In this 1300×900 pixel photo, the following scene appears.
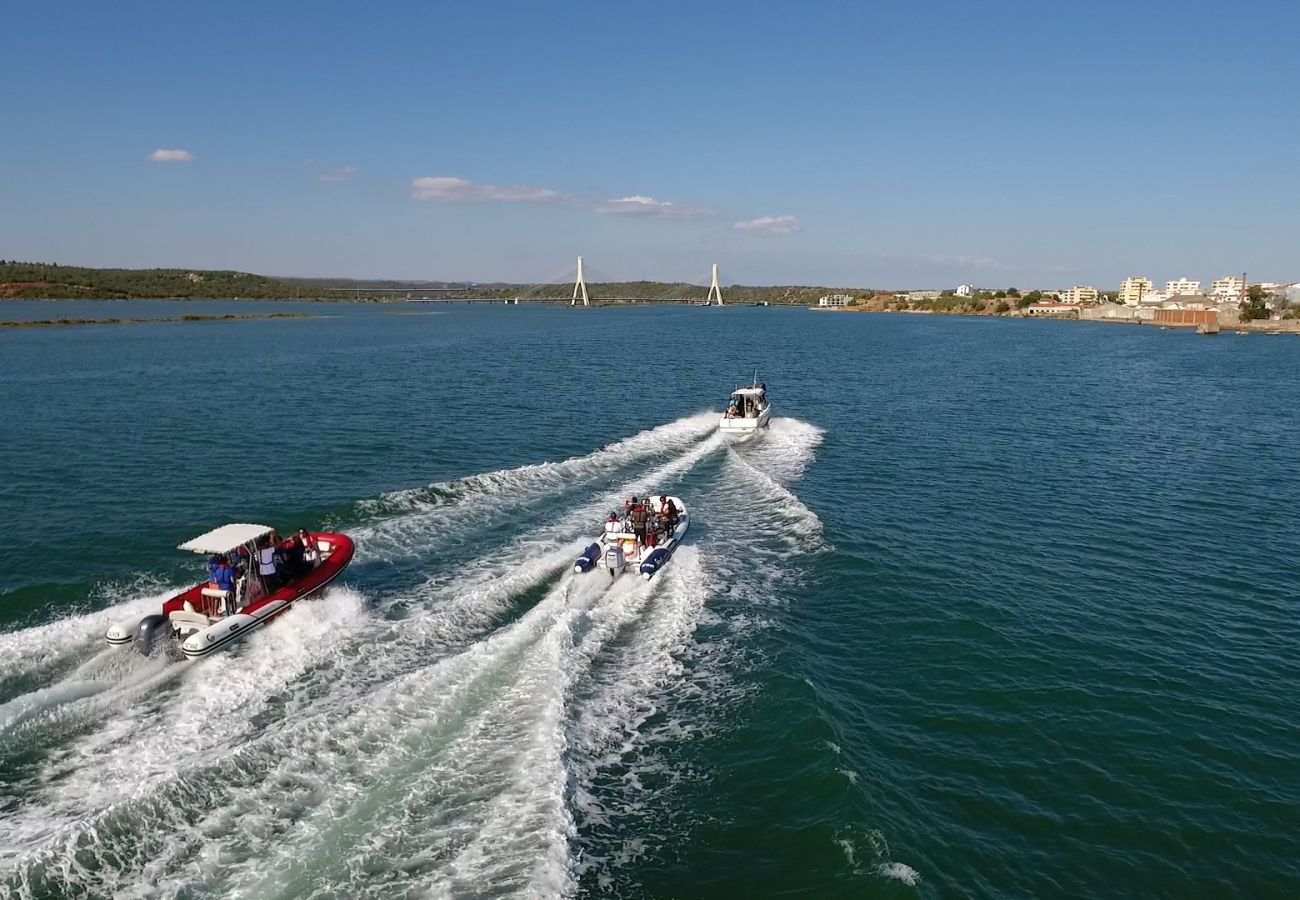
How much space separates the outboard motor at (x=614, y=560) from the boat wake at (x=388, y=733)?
681mm

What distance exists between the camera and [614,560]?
997 inches

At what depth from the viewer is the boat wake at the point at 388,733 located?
12945 mm

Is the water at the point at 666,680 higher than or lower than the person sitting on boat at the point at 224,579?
lower

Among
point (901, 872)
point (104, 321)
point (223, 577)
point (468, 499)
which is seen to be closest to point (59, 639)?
point (223, 577)

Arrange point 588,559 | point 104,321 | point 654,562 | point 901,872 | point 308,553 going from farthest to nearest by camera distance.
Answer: point 104,321 < point 654,562 < point 588,559 < point 308,553 < point 901,872

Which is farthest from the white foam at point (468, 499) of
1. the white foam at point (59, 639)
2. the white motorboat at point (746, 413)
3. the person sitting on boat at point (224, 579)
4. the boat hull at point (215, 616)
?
the white foam at point (59, 639)

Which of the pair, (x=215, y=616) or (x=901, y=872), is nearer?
(x=901, y=872)

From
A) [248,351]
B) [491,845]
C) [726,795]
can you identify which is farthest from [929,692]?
[248,351]

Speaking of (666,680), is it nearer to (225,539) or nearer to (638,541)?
(638,541)

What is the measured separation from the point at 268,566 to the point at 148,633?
3527 mm

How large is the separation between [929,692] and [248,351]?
304 ft

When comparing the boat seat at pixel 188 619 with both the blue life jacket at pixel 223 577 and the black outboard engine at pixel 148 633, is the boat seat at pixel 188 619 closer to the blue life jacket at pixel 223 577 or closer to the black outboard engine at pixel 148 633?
the black outboard engine at pixel 148 633

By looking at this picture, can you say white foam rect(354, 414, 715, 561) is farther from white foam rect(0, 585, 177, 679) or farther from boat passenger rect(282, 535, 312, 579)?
white foam rect(0, 585, 177, 679)

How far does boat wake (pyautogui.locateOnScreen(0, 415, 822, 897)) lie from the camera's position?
12.9 m
